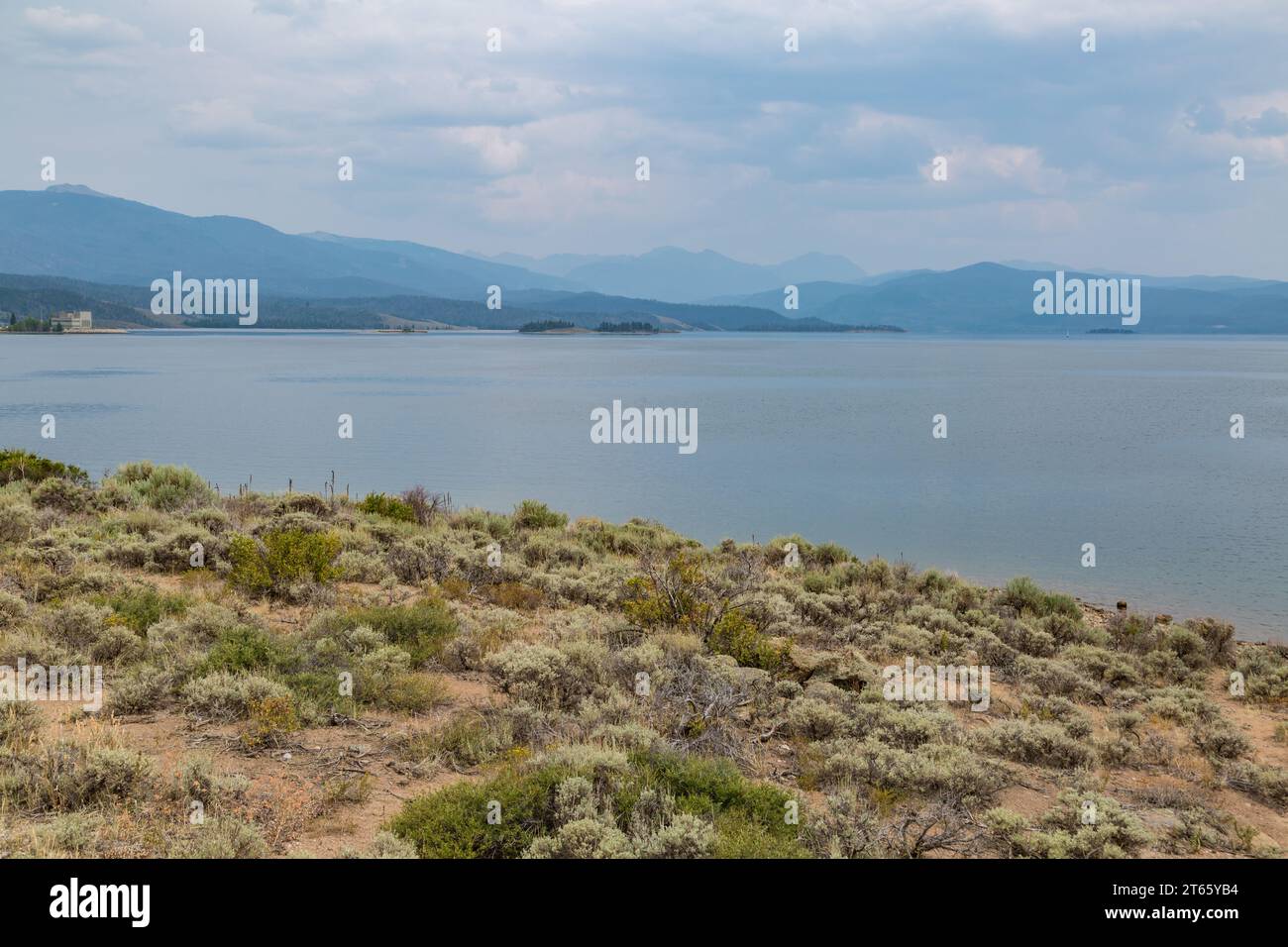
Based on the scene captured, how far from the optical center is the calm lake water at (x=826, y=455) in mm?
23781

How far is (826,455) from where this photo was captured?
40781 millimetres

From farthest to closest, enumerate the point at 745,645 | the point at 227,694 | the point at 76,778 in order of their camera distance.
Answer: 1. the point at 745,645
2. the point at 227,694
3. the point at 76,778

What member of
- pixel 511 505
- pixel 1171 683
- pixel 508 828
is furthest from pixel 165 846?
pixel 511 505

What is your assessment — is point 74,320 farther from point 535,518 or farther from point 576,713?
point 576,713

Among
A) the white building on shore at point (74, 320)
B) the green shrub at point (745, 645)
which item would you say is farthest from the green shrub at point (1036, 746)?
the white building on shore at point (74, 320)

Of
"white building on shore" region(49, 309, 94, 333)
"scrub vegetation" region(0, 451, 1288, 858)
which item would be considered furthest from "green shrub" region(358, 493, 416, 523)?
"white building on shore" region(49, 309, 94, 333)

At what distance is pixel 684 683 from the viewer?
8.69m

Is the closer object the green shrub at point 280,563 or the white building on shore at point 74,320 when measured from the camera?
the green shrub at point 280,563

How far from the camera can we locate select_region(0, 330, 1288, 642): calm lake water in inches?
936

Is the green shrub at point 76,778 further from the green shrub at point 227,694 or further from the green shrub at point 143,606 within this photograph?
the green shrub at point 143,606

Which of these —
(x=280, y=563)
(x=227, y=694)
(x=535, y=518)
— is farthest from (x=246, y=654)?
(x=535, y=518)

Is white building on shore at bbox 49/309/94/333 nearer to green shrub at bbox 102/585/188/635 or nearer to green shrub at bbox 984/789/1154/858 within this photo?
green shrub at bbox 102/585/188/635

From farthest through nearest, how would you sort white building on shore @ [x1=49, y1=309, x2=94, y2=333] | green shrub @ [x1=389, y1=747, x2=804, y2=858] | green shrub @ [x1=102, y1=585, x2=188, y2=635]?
white building on shore @ [x1=49, y1=309, x2=94, y2=333] < green shrub @ [x1=102, y1=585, x2=188, y2=635] < green shrub @ [x1=389, y1=747, x2=804, y2=858]
